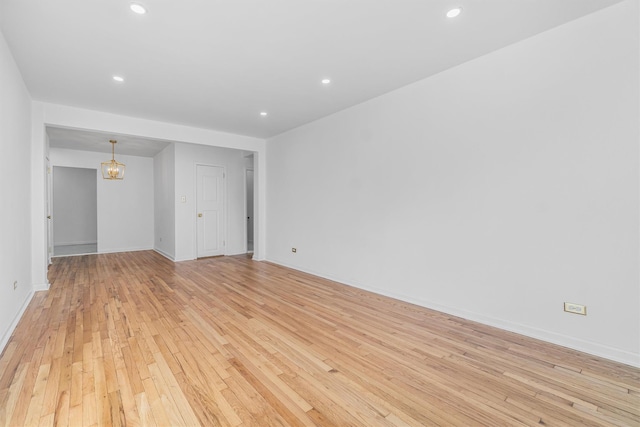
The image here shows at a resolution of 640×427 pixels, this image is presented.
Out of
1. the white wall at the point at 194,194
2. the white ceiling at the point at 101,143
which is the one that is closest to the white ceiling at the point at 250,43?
the white ceiling at the point at 101,143

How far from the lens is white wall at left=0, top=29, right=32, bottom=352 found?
2.46 metres

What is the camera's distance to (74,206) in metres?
9.04

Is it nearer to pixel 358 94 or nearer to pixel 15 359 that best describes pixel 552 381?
pixel 358 94

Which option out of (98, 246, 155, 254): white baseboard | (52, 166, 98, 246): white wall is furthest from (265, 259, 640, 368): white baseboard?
(52, 166, 98, 246): white wall

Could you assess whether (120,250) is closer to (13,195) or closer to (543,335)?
(13,195)

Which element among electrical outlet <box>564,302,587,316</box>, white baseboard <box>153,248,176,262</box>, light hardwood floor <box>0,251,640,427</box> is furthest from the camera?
white baseboard <box>153,248,176,262</box>

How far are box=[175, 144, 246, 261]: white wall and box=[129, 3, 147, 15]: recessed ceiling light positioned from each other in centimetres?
448

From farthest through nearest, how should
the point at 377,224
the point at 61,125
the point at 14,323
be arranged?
the point at 61,125 < the point at 377,224 < the point at 14,323

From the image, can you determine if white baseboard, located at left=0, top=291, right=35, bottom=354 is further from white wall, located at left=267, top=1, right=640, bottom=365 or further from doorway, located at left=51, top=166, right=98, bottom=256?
doorway, located at left=51, top=166, right=98, bottom=256

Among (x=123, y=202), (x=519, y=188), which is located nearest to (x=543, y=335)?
(x=519, y=188)

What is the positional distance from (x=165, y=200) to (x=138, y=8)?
18.3 feet

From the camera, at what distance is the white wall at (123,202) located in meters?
7.30

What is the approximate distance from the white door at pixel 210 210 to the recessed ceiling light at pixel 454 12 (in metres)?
5.86

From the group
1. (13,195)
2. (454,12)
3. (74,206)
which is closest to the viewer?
(454,12)
